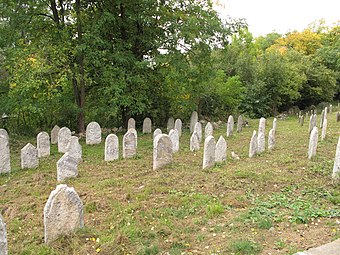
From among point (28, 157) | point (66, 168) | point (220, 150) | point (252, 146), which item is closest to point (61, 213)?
point (66, 168)

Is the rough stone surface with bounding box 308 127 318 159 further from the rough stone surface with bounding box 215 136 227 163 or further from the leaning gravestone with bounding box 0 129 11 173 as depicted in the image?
the leaning gravestone with bounding box 0 129 11 173

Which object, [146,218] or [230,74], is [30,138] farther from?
[230,74]

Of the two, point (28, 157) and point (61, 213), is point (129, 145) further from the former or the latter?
point (61, 213)

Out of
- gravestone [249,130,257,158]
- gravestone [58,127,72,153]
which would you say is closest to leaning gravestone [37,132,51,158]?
gravestone [58,127,72,153]

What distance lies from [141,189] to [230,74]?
65.9 ft

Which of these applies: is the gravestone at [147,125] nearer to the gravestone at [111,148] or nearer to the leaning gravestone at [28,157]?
the gravestone at [111,148]

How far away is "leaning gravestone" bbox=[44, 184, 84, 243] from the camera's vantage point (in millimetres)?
4289

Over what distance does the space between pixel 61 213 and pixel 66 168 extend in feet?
9.65

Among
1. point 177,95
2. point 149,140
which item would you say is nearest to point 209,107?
point 177,95

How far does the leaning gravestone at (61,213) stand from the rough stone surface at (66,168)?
9.24 feet

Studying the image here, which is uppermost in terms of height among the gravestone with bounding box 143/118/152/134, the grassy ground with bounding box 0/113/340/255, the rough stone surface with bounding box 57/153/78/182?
the gravestone with bounding box 143/118/152/134

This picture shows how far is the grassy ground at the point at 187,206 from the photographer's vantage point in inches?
163

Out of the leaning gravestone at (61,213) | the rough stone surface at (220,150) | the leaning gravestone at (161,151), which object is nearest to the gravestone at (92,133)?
the leaning gravestone at (161,151)

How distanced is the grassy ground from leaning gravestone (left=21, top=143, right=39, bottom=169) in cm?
27
